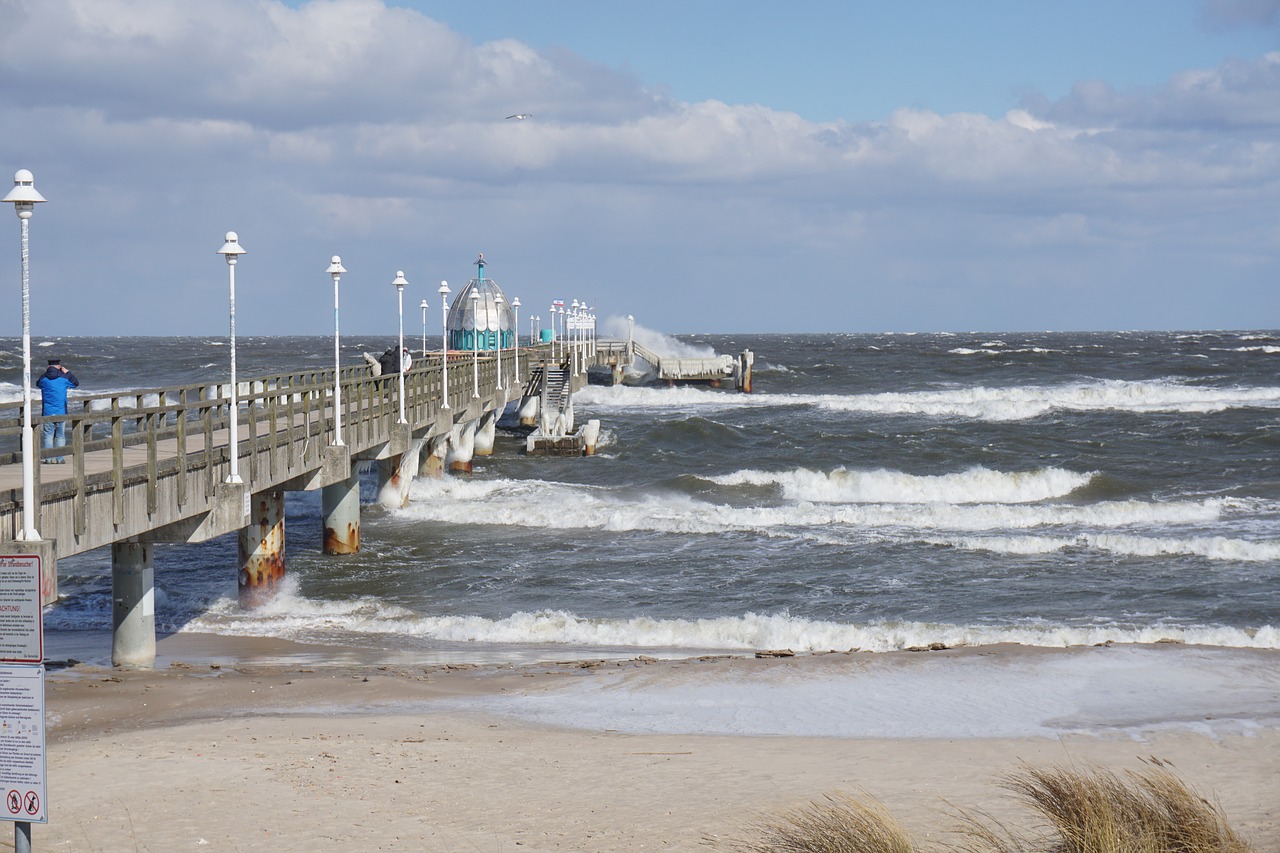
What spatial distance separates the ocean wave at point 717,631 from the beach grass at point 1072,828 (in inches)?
313

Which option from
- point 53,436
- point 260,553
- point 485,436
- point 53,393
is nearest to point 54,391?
point 53,393

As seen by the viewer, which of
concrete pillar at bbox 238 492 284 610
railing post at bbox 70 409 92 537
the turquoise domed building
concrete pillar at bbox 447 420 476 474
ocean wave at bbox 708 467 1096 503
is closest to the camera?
railing post at bbox 70 409 92 537

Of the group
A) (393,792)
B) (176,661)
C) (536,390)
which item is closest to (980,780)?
(393,792)

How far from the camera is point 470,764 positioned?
9.43 metres

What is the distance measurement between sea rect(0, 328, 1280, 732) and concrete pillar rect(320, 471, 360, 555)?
483 mm

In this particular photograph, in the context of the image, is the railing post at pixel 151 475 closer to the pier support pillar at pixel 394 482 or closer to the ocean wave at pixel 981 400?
the pier support pillar at pixel 394 482

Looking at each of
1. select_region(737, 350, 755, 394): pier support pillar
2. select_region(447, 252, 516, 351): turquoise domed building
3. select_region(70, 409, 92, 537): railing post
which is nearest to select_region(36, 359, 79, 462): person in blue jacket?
select_region(70, 409, 92, 537): railing post

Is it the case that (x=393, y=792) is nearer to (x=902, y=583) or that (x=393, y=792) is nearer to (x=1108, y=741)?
(x=1108, y=741)

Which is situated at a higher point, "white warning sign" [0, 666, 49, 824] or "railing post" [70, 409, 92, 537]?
"railing post" [70, 409, 92, 537]

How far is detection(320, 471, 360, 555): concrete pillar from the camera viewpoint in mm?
21281

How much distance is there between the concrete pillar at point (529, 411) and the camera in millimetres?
45438

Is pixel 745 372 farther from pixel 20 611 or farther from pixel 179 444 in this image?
pixel 20 611

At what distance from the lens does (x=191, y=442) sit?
16328 mm

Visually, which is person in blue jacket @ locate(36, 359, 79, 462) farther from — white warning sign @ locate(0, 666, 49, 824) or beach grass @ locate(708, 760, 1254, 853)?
beach grass @ locate(708, 760, 1254, 853)
